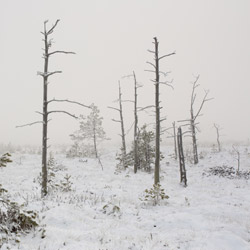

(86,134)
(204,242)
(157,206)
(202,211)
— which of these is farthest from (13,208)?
(86,134)

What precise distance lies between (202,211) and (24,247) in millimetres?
6381

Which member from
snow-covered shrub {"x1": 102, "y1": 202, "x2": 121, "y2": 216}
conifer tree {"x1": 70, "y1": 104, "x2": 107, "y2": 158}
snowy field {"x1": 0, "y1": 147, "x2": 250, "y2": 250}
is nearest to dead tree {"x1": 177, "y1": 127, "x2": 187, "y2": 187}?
snowy field {"x1": 0, "y1": 147, "x2": 250, "y2": 250}

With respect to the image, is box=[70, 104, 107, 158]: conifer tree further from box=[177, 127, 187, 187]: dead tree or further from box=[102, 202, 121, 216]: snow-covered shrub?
box=[102, 202, 121, 216]: snow-covered shrub

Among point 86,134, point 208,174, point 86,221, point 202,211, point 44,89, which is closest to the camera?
point 86,221

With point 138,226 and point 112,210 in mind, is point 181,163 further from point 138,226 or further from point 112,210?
point 138,226

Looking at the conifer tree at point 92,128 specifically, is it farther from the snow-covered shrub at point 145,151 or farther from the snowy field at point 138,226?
the snowy field at point 138,226

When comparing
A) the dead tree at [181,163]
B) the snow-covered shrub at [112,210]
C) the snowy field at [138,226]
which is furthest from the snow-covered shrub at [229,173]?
the snow-covered shrub at [112,210]

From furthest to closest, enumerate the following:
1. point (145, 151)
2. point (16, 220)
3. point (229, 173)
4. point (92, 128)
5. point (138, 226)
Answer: point (92, 128) < point (145, 151) < point (229, 173) < point (138, 226) < point (16, 220)

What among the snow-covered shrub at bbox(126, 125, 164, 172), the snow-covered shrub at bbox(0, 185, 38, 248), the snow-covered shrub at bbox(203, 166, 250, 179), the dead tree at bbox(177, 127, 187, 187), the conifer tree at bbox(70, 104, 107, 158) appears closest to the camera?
the snow-covered shrub at bbox(0, 185, 38, 248)

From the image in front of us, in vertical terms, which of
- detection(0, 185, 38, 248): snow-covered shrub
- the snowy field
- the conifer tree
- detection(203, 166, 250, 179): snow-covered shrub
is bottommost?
detection(203, 166, 250, 179): snow-covered shrub

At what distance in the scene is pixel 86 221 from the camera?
6.53 meters

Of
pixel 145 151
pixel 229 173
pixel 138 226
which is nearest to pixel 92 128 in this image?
pixel 145 151

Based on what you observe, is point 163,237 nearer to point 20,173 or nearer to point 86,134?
point 20,173

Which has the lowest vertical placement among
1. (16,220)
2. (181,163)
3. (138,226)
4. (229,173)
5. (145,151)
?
(229,173)
